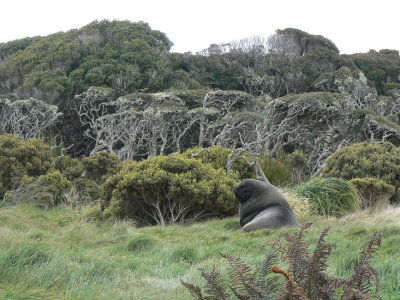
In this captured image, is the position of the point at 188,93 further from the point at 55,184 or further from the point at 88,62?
the point at 55,184

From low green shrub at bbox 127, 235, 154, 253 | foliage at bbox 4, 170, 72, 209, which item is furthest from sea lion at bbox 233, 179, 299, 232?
foliage at bbox 4, 170, 72, 209

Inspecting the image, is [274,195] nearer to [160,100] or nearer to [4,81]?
[160,100]

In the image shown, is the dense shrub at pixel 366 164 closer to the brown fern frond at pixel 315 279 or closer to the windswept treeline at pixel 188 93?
the windswept treeline at pixel 188 93

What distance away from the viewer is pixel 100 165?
13.0 metres

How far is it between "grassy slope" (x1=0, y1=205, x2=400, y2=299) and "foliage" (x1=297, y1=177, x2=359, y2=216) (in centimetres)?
124

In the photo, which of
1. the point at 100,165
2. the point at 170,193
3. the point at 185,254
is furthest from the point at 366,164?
the point at 185,254

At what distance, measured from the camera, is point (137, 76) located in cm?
3206

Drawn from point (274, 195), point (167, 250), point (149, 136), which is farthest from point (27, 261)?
point (149, 136)

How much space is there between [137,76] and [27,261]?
29.3m

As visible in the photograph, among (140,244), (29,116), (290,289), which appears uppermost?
(290,289)

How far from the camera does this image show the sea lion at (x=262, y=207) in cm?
706

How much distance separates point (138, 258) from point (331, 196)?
225 inches

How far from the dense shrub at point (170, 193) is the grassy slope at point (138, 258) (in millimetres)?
1191

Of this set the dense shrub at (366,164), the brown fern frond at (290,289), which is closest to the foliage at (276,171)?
the dense shrub at (366,164)
